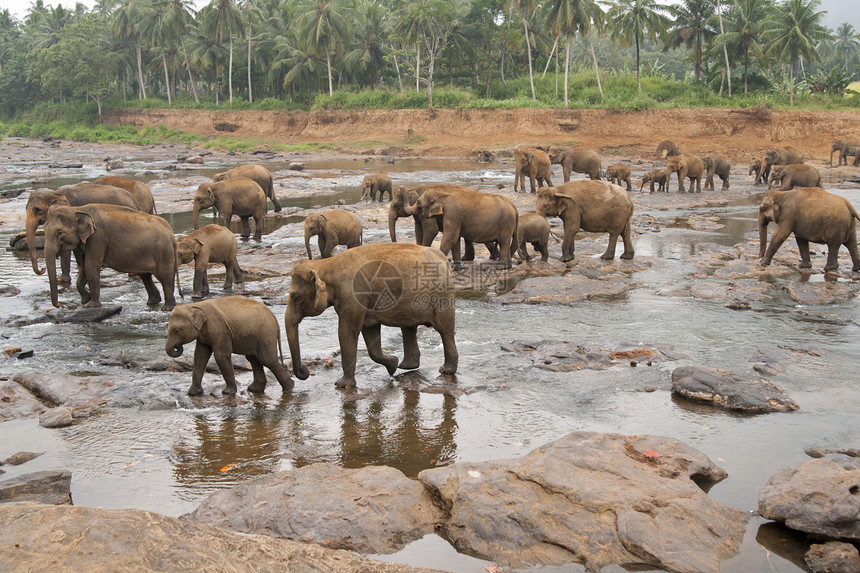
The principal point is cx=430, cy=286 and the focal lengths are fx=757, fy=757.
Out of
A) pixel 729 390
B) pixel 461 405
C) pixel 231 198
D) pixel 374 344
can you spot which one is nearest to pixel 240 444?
pixel 374 344

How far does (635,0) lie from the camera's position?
51.2 metres

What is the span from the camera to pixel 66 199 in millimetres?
13516

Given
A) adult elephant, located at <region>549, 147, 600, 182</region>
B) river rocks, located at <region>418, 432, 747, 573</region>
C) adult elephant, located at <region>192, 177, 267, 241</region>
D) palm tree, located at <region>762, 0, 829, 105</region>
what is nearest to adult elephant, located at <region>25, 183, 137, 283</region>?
adult elephant, located at <region>192, 177, 267, 241</region>

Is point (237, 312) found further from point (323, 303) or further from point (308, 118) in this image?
point (308, 118)

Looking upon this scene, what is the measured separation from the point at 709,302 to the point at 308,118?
180ft

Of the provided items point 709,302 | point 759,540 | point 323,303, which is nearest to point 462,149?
point 709,302

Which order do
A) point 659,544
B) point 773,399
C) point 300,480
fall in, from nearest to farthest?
point 659,544
point 300,480
point 773,399

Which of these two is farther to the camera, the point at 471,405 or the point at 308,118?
the point at 308,118

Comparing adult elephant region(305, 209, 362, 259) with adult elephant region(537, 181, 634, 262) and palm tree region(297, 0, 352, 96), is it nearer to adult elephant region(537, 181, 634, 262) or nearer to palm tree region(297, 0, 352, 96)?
adult elephant region(537, 181, 634, 262)

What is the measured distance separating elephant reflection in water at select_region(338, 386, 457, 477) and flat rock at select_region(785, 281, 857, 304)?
7346 mm

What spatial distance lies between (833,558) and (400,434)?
3900mm

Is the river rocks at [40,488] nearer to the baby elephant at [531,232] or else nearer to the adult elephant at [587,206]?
the baby elephant at [531,232]

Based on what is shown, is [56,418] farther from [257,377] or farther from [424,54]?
[424,54]

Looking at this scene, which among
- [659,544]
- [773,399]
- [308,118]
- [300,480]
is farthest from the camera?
[308,118]
